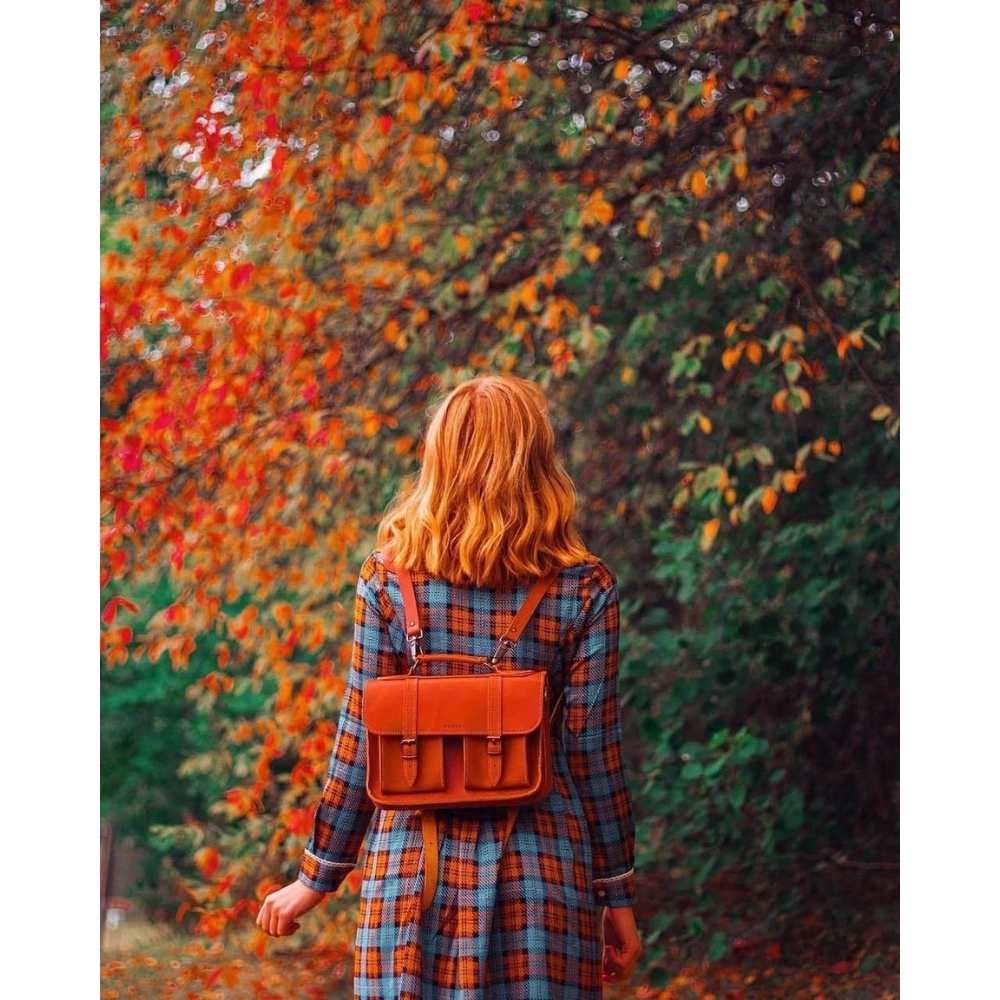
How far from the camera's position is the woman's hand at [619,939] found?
2580 millimetres

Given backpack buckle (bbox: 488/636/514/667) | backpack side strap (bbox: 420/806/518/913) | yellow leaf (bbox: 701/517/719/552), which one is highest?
yellow leaf (bbox: 701/517/719/552)

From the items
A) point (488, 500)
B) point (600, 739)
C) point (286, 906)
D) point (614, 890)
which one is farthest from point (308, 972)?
Result: point (488, 500)

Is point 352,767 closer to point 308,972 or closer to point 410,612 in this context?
point 410,612

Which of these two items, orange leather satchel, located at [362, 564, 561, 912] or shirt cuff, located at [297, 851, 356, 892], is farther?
shirt cuff, located at [297, 851, 356, 892]

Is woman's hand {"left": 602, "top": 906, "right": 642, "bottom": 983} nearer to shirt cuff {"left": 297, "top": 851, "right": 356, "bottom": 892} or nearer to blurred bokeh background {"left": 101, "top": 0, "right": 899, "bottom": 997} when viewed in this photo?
shirt cuff {"left": 297, "top": 851, "right": 356, "bottom": 892}

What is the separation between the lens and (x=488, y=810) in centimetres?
244

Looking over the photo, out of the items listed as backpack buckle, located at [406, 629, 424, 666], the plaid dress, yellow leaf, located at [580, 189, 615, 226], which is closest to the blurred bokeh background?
yellow leaf, located at [580, 189, 615, 226]

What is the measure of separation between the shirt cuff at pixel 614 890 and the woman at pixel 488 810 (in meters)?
0.01

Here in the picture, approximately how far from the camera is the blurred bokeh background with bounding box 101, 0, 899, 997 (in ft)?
14.1

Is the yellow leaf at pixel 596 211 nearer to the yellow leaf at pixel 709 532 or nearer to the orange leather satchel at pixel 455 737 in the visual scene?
the yellow leaf at pixel 709 532

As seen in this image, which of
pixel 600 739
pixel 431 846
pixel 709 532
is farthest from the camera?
pixel 709 532

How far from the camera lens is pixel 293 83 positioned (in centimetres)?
434

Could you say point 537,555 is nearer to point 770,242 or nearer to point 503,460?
point 503,460

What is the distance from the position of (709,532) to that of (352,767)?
2023mm
